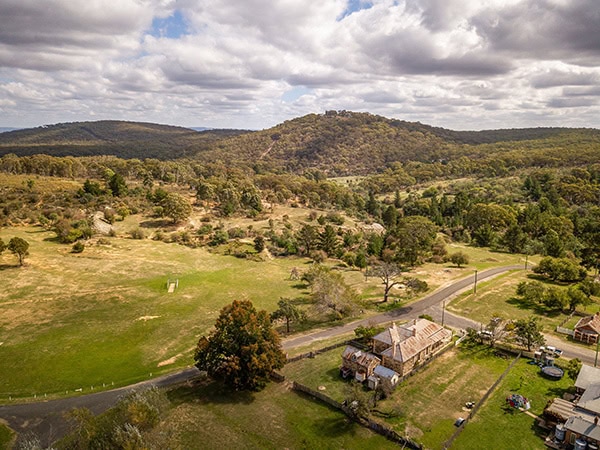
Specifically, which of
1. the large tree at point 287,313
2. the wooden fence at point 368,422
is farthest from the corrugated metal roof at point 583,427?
the large tree at point 287,313

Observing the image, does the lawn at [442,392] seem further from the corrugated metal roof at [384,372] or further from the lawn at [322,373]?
the lawn at [322,373]

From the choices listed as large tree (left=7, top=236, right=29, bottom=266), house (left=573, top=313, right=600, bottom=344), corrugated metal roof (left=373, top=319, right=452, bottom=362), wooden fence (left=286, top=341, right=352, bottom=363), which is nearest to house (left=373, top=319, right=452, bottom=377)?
corrugated metal roof (left=373, top=319, right=452, bottom=362)

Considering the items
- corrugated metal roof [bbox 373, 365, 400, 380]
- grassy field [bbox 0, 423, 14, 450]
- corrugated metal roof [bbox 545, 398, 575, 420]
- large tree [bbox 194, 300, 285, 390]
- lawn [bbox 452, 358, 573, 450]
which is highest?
large tree [bbox 194, 300, 285, 390]

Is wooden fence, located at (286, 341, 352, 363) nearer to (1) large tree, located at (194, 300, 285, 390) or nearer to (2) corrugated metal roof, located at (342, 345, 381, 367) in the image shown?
(1) large tree, located at (194, 300, 285, 390)

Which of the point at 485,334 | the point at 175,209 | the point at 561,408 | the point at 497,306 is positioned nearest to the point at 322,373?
the point at 561,408

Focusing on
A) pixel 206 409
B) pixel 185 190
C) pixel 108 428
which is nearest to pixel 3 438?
pixel 108 428

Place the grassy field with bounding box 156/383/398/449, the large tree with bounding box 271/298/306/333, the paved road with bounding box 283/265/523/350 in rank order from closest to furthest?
the grassy field with bounding box 156/383/398/449
the paved road with bounding box 283/265/523/350
the large tree with bounding box 271/298/306/333

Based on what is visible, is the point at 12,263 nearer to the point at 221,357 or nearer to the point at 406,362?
the point at 221,357

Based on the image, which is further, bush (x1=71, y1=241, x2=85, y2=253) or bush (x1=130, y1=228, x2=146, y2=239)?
bush (x1=130, y1=228, x2=146, y2=239)
